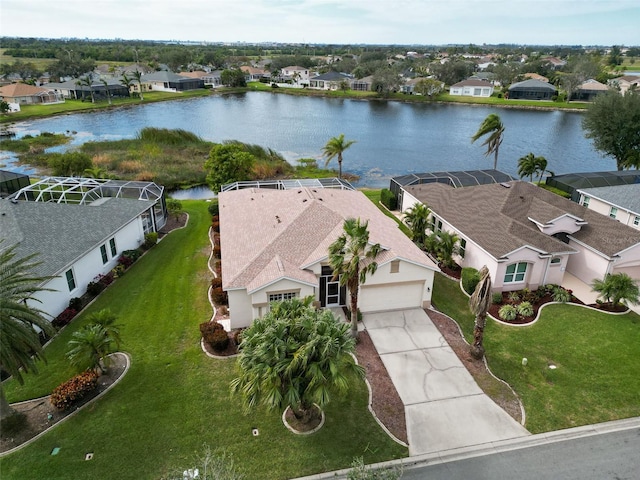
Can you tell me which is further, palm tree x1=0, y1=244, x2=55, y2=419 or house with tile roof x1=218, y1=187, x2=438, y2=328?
house with tile roof x1=218, y1=187, x2=438, y2=328

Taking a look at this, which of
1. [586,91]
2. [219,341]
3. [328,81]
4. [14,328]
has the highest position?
[328,81]

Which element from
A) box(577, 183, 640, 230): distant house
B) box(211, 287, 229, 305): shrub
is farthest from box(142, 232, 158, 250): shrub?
box(577, 183, 640, 230): distant house

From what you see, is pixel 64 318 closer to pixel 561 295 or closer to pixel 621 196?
pixel 561 295

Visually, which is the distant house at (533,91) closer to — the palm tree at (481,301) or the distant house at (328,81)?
the distant house at (328,81)

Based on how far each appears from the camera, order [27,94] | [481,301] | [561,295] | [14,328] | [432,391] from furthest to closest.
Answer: [27,94]
[561,295]
[481,301]
[432,391]
[14,328]

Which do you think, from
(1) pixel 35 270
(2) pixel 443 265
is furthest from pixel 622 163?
(1) pixel 35 270

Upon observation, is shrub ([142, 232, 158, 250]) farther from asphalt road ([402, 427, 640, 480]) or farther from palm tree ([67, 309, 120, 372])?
asphalt road ([402, 427, 640, 480])

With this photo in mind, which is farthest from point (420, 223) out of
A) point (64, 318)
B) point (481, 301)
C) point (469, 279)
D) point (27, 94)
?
point (27, 94)
